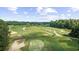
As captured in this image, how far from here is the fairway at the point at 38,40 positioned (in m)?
1.70

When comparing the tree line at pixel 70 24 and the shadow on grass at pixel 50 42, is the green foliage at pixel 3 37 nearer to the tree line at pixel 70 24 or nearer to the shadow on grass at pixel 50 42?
the shadow on grass at pixel 50 42

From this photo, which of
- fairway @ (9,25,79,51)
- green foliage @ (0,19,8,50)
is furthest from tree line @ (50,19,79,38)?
green foliage @ (0,19,8,50)

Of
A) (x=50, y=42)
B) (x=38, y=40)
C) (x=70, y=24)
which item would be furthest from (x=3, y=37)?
(x=70, y=24)

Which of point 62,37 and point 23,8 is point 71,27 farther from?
point 23,8

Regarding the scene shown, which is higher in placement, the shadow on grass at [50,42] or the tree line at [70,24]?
the tree line at [70,24]

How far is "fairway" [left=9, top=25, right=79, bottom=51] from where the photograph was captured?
1699 mm

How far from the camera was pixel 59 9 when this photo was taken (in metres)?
1.73

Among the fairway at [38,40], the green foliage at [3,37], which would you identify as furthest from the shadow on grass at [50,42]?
the green foliage at [3,37]

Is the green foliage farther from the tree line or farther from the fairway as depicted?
the tree line

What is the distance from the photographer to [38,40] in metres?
1.71

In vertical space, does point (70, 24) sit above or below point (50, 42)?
above

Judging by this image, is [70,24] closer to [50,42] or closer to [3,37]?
[50,42]
